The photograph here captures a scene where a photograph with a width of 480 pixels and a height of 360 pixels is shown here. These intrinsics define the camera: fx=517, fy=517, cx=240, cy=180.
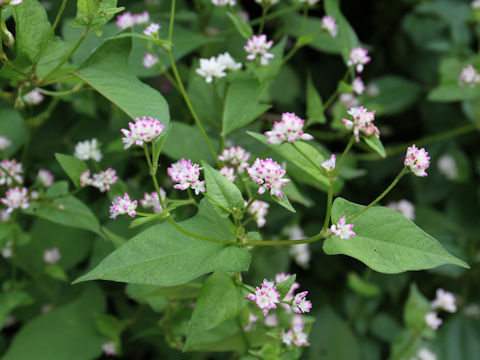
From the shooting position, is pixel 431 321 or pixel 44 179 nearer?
pixel 44 179

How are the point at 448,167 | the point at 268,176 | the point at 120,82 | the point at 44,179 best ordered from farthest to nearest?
the point at 448,167 < the point at 44,179 < the point at 120,82 < the point at 268,176

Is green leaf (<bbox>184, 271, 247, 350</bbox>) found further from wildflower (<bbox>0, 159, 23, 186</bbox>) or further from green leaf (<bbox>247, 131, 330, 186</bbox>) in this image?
wildflower (<bbox>0, 159, 23, 186</bbox>)

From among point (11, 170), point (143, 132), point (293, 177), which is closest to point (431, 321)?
point (293, 177)

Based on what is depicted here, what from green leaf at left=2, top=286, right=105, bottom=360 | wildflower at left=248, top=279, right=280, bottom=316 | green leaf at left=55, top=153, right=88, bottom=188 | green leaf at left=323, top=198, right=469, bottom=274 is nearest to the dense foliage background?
green leaf at left=2, top=286, right=105, bottom=360

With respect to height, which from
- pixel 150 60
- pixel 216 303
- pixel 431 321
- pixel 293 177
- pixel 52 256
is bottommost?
pixel 431 321

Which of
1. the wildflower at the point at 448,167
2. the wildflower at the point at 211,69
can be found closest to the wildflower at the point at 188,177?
the wildflower at the point at 211,69

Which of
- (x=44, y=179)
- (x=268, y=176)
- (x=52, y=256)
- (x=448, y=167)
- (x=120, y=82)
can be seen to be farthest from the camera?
(x=448, y=167)

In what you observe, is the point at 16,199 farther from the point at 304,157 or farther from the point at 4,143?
the point at 304,157

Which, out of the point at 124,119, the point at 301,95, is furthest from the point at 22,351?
the point at 301,95

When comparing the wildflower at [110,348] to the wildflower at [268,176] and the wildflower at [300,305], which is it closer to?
the wildflower at [300,305]
